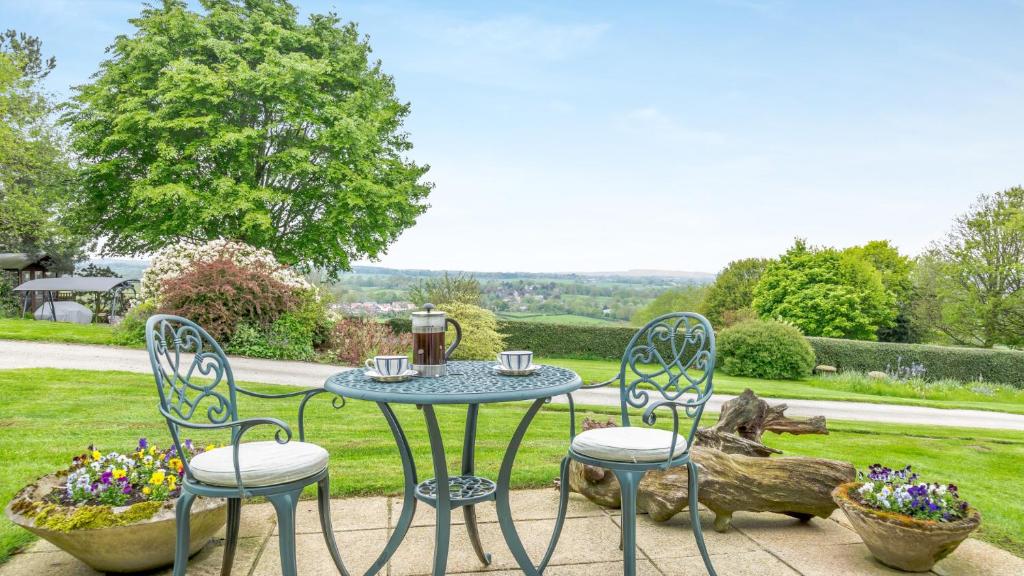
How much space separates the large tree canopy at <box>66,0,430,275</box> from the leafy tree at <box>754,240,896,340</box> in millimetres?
13929

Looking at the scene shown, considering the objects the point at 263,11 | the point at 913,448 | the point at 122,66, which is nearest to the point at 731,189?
the point at 913,448

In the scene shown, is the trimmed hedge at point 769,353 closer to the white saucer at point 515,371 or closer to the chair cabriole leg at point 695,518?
the chair cabriole leg at point 695,518

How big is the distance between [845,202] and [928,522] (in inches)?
577

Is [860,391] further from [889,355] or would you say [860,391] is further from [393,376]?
[393,376]

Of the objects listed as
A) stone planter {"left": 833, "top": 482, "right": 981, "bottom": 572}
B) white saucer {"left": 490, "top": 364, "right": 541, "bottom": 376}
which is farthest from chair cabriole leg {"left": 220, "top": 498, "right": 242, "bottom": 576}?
stone planter {"left": 833, "top": 482, "right": 981, "bottom": 572}

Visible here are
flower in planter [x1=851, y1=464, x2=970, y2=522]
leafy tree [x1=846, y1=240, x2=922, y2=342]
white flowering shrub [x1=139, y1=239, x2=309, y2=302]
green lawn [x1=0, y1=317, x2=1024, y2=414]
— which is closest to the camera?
flower in planter [x1=851, y1=464, x2=970, y2=522]

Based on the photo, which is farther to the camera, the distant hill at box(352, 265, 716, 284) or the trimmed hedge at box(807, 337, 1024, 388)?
the trimmed hedge at box(807, 337, 1024, 388)

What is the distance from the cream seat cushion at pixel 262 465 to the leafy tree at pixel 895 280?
84.8 ft

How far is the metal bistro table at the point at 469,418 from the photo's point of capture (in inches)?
91.0

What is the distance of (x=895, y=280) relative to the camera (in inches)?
1012

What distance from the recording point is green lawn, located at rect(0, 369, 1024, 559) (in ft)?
13.7

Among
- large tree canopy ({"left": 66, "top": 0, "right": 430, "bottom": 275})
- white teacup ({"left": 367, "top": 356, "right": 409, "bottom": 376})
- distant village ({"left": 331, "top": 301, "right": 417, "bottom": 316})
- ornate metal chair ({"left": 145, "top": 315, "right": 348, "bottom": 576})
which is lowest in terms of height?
ornate metal chair ({"left": 145, "top": 315, "right": 348, "bottom": 576})

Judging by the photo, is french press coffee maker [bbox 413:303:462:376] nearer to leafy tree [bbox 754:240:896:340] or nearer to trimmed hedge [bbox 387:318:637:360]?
trimmed hedge [bbox 387:318:637:360]

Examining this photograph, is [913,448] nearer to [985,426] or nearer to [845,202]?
[985,426]
